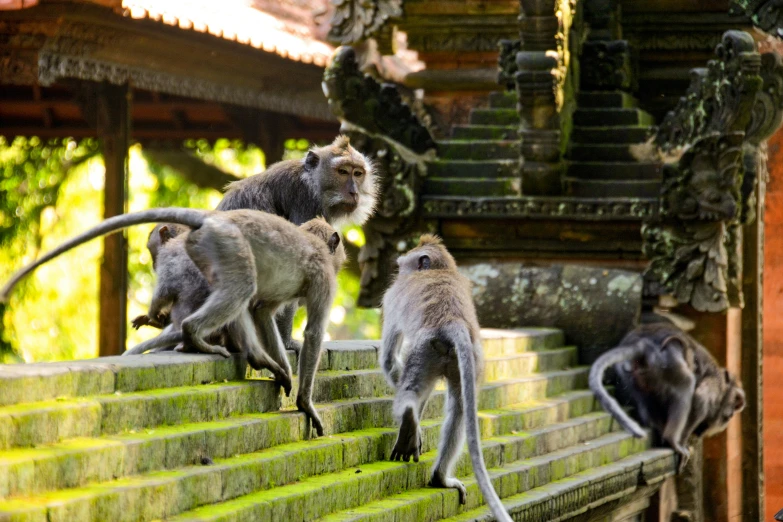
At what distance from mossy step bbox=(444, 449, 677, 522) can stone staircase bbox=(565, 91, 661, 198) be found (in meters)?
1.97

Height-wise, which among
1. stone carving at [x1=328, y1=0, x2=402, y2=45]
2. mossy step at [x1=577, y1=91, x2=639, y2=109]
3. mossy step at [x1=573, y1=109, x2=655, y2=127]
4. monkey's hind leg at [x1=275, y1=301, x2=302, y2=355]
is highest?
stone carving at [x1=328, y1=0, x2=402, y2=45]

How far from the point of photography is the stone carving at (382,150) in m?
9.65

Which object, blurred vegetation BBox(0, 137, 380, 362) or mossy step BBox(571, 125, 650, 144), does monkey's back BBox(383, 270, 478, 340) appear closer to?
mossy step BBox(571, 125, 650, 144)

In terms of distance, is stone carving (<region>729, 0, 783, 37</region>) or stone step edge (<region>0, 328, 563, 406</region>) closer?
stone step edge (<region>0, 328, 563, 406</region>)

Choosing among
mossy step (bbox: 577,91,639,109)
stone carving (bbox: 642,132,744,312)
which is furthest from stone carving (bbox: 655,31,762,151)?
mossy step (bbox: 577,91,639,109)

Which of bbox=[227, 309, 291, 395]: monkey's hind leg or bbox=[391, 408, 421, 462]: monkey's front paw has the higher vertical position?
bbox=[227, 309, 291, 395]: monkey's hind leg

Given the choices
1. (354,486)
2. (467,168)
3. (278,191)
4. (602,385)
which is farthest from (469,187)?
(354,486)

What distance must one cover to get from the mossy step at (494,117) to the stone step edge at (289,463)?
3701 millimetres

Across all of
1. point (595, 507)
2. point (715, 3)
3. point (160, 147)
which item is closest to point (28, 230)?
point (160, 147)

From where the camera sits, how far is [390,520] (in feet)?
16.7

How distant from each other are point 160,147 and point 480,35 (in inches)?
238

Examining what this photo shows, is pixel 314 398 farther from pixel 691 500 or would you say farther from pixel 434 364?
pixel 691 500

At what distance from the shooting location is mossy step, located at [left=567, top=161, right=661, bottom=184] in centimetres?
989

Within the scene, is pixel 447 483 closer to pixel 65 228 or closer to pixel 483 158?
pixel 483 158
